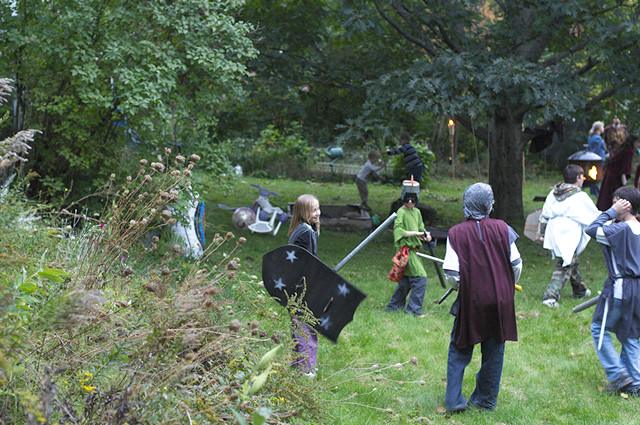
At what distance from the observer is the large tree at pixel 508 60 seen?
31.3ft

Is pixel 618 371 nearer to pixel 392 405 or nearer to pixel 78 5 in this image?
pixel 392 405

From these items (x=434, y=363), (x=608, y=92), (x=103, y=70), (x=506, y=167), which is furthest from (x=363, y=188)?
(x=434, y=363)

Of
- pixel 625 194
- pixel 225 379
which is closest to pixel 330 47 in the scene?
pixel 625 194

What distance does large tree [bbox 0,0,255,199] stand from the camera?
724 cm

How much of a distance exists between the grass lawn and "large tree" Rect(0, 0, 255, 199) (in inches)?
51.3

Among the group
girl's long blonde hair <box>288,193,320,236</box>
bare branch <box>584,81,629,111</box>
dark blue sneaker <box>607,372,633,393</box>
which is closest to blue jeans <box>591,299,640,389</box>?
dark blue sneaker <box>607,372,633,393</box>

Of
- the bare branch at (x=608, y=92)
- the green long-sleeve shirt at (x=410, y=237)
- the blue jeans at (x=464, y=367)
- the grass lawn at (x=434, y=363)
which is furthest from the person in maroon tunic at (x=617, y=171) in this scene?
the blue jeans at (x=464, y=367)

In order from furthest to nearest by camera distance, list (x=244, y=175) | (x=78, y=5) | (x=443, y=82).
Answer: (x=244, y=175)
(x=443, y=82)
(x=78, y=5)

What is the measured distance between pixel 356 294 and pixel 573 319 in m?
4.21

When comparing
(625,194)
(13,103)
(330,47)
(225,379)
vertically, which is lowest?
(225,379)

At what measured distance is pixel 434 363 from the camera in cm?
593

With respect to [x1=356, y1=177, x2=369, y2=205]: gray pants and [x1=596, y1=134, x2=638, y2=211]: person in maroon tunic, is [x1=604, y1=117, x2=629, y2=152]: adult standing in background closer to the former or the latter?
[x1=596, y1=134, x2=638, y2=211]: person in maroon tunic

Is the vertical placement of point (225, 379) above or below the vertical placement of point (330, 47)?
below

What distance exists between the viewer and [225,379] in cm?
308
